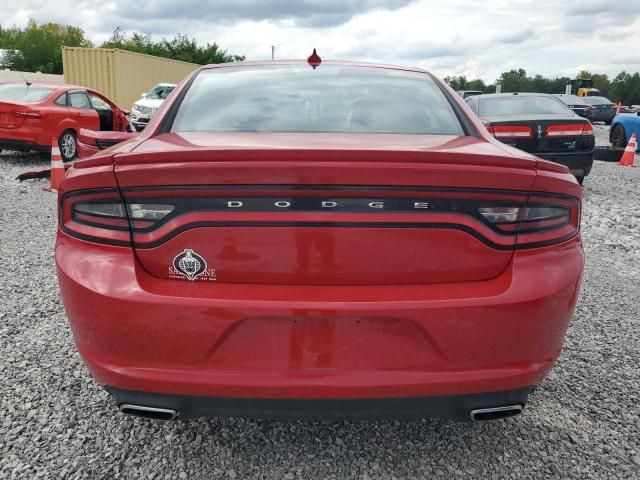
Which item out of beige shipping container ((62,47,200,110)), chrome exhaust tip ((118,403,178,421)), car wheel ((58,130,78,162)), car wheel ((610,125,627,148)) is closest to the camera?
chrome exhaust tip ((118,403,178,421))

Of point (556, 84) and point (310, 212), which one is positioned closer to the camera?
point (310, 212)

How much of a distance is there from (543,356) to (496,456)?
0.63 metres

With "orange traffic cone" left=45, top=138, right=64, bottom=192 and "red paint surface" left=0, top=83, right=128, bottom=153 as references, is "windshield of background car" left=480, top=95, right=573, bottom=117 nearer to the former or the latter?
"orange traffic cone" left=45, top=138, right=64, bottom=192

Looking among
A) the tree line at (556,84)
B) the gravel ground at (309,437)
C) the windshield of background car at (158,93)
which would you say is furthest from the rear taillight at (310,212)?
the tree line at (556,84)

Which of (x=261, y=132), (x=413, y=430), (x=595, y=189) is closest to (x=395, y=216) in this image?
(x=261, y=132)

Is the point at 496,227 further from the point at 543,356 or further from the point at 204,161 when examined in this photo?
the point at 204,161

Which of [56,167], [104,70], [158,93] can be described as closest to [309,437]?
[56,167]

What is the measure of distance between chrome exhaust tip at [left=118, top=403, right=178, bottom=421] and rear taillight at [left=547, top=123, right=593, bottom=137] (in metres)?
7.39

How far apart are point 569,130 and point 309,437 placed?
704cm

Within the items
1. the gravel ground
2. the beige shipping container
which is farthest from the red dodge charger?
the beige shipping container

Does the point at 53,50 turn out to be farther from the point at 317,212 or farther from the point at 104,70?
the point at 317,212

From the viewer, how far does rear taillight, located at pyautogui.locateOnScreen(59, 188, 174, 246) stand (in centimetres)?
176

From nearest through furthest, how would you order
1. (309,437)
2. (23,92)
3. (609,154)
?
(309,437) < (23,92) < (609,154)

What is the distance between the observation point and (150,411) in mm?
1846
